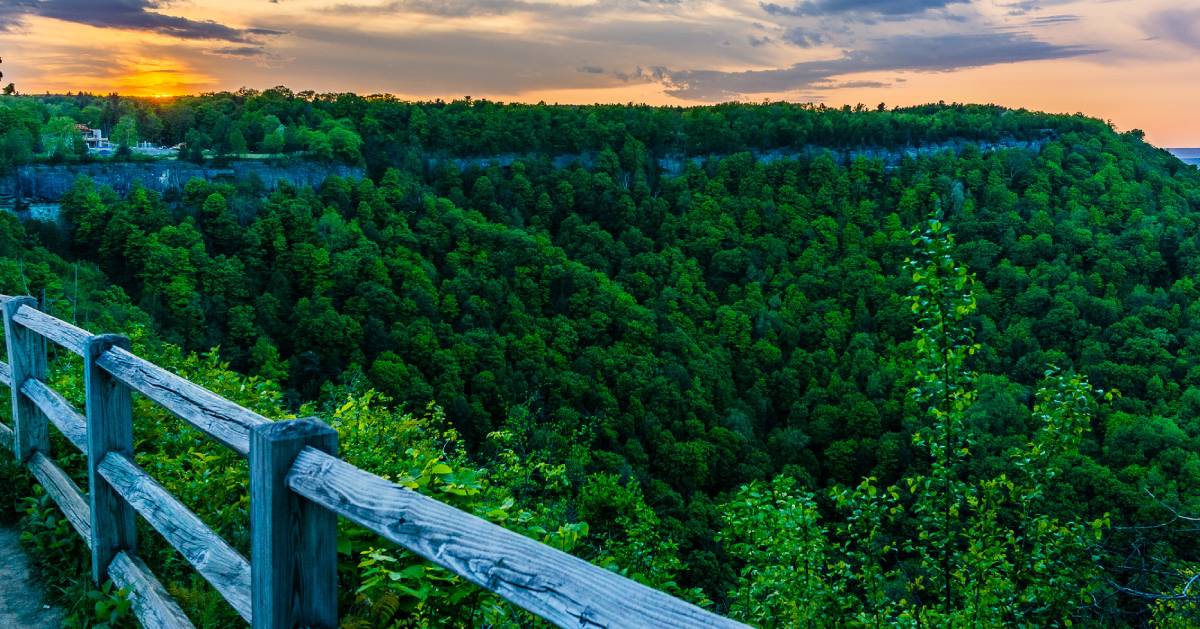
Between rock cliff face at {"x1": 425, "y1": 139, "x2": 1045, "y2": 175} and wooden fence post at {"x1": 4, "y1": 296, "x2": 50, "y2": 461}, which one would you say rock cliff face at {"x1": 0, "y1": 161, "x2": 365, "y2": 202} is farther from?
wooden fence post at {"x1": 4, "y1": 296, "x2": 50, "y2": 461}

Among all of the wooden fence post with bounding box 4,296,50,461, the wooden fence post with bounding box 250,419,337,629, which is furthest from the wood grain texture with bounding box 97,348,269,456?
the wooden fence post with bounding box 4,296,50,461

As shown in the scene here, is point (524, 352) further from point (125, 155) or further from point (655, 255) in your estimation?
point (125, 155)

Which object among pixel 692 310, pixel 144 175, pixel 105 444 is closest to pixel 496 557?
pixel 105 444

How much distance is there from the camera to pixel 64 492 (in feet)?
14.2

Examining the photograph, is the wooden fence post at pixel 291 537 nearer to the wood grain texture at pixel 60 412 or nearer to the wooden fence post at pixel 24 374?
the wood grain texture at pixel 60 412

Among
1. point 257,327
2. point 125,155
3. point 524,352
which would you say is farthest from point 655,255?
point 125,155

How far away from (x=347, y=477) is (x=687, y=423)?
4626cm

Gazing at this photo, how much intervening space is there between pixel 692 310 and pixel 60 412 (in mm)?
61688

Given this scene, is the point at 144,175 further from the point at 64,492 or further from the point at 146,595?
the point at 146,595

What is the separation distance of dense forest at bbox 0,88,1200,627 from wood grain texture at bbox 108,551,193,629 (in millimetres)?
447

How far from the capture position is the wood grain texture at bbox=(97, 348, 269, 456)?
2.43 meters

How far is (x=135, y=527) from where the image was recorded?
141 inches

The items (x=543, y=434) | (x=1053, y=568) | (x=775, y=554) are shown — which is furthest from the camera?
(x=543, y=434)

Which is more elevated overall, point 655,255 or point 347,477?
point 347,477
